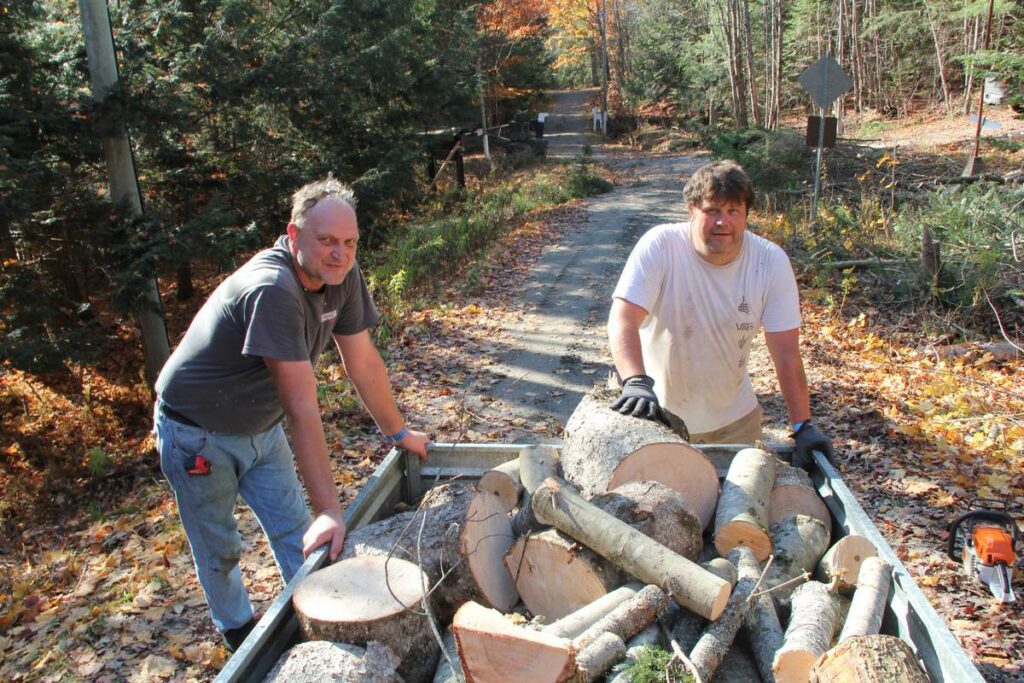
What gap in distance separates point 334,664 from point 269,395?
135 cm

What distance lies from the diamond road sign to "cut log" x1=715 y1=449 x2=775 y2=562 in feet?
34.4

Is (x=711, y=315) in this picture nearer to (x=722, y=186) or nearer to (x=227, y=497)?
(x=722, y=186)

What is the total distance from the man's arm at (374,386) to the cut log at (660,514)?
95 cm

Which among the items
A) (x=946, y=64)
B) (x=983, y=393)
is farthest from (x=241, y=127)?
(x=946, y=64)

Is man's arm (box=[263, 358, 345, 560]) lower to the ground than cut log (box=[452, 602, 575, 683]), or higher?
higher

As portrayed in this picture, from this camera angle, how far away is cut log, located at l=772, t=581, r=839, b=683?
185 cm

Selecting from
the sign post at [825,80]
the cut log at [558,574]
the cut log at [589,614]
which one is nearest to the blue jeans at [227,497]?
the cut log at [558,574]

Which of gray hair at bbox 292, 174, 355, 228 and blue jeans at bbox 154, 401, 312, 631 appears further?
blue jeans at bbox 154, 401, 312, 631

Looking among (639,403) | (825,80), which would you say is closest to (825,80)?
(825,80)

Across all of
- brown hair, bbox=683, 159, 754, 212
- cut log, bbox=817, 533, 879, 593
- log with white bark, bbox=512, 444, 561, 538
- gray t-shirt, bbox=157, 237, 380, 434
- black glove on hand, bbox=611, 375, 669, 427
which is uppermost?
brown hair, bbox=683, 159, 754, 212

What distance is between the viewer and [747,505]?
2.58 m

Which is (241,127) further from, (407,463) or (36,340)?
(407,463)

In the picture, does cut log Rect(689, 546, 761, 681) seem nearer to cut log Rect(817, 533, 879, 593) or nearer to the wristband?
cut log Rect(817, 533, 879, 593)

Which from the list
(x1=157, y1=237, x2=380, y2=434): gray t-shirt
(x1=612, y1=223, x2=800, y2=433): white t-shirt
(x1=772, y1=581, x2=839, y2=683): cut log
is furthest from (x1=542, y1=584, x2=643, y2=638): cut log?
(x1=612, y1=223, x2=800, y2=433): white t-shirt
